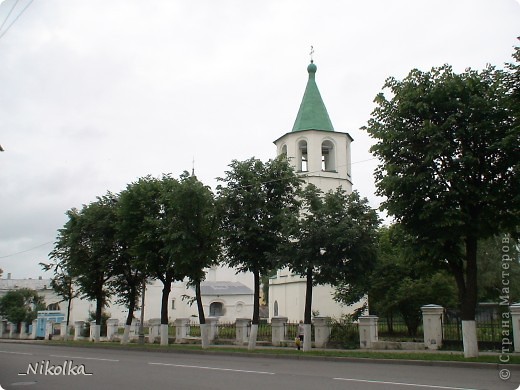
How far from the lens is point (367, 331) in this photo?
2244 centimetres

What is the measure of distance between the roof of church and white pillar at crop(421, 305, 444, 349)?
42.1 metres

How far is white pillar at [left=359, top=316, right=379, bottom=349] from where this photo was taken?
22359mm

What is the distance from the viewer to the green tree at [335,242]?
67.2 ft

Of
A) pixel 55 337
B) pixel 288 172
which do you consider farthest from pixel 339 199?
pixel 55 337

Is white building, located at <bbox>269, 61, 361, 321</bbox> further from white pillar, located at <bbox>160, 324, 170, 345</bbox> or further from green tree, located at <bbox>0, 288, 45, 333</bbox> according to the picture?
green tree, located at <bbox>0, 288, 45, 333</bbox>

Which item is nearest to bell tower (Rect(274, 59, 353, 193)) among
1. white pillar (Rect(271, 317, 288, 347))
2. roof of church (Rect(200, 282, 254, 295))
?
white pillar (Rect(271, 317, 288, 347))

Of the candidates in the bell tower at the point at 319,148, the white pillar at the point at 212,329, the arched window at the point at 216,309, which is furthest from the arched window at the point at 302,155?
the arched window at the point at 216,309

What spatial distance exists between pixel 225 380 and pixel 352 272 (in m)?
10.3

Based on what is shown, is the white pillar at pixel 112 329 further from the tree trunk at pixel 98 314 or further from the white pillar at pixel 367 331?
the white pillar at pixel 367 331

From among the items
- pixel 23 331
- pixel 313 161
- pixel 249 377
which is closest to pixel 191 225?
pixel 249 377

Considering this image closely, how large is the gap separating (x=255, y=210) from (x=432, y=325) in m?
8.53

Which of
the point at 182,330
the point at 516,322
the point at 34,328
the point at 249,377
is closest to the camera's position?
the point at 249,377

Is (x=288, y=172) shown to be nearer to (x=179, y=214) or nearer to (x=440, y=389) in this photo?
(x=179, y=214)

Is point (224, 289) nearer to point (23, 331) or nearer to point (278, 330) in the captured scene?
point (23, 331)
